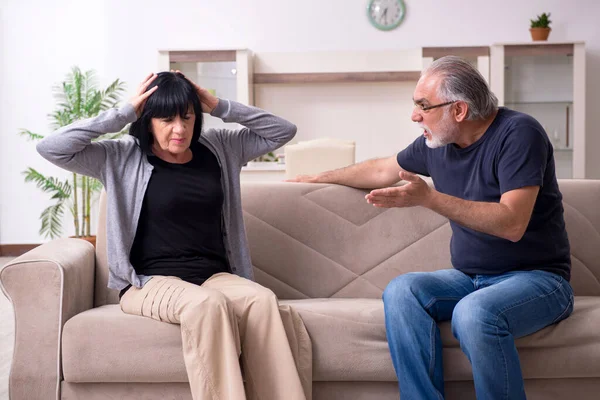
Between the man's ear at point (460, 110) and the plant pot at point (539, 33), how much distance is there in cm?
418

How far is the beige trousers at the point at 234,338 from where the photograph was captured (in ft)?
6.20

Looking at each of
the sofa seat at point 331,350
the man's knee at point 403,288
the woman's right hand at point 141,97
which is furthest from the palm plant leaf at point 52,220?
the man's knee at point 403,288

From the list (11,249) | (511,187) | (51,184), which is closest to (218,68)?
(51,184)

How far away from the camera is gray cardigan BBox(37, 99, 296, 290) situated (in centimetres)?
218

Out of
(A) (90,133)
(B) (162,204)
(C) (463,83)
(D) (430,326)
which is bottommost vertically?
(D) (430,326)

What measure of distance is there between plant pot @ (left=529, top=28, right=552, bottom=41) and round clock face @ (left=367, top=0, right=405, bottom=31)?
110 cm

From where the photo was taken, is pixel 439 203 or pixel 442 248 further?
pixel 442 248

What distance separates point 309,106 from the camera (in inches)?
249

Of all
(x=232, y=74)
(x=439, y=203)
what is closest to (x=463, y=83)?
(x=439, y=203)

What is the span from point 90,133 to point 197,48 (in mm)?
3831

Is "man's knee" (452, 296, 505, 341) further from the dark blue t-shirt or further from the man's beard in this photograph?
the man's beard

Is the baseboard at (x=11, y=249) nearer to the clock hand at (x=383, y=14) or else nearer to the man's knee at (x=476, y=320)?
the clock hand at (x=383, y=14)

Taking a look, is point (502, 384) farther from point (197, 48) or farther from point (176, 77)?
point (197, 48)

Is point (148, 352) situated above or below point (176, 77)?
below
